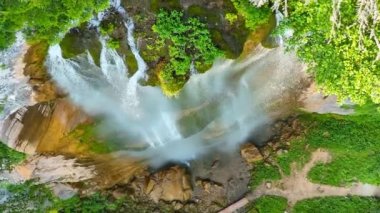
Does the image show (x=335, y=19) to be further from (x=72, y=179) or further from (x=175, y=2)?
(x=72, y=179)

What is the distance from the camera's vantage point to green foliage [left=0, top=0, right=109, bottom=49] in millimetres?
10734

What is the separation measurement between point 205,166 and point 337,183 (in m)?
5.42

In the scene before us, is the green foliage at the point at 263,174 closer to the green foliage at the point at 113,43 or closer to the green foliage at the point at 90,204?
the green foliage at the point at 90,204

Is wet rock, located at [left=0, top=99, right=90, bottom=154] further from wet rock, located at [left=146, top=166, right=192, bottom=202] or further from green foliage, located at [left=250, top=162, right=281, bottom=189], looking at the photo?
green foliage, located at [left=250, top=162, right=281, bottom=189]

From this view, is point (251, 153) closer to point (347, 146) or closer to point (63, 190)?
point (347, 146)

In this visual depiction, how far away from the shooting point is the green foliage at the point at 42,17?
35.2ft

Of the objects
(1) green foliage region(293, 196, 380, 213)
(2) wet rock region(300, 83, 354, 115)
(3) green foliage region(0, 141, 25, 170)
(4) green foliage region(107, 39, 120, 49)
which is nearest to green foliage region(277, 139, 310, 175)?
(1) green foliage region(293, 196, 380, 213)

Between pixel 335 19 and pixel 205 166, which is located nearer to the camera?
pixel 335 19

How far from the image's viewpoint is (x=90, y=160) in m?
16.8

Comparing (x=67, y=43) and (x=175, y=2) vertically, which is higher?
(x=175, y=2)

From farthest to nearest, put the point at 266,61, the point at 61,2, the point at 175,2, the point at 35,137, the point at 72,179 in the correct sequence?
the point at 72,179 < the point at 266,61 < the point at 35,137 < the point at 175,2 < the point at 61,2

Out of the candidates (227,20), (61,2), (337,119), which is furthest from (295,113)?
(61,2)

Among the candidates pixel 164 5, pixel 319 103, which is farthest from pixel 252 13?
pixel 319 103

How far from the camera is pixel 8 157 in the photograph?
640 inches
